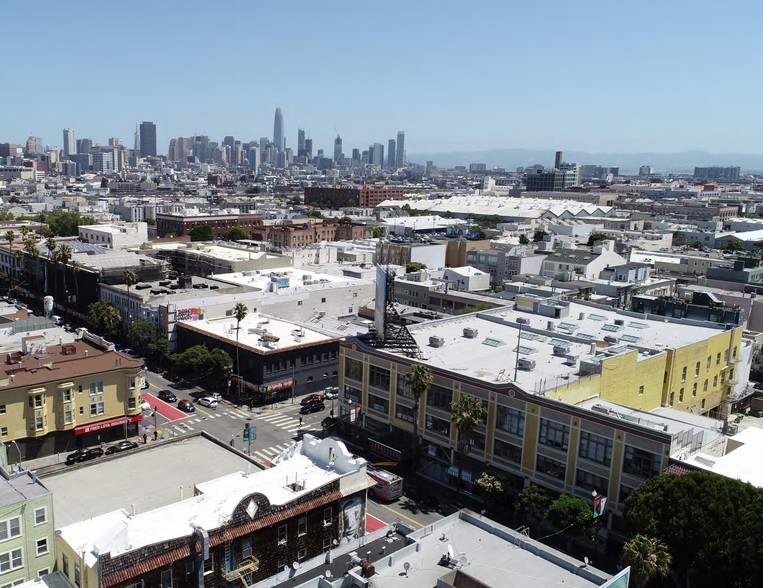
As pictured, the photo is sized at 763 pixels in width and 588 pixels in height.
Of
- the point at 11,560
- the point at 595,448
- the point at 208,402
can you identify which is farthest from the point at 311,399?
the point at 11,560

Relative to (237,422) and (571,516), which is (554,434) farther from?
(237,422)

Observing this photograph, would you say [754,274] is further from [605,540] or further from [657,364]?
[605,540]

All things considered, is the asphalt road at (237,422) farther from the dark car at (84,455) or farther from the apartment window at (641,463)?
the apartment window at (641,463)

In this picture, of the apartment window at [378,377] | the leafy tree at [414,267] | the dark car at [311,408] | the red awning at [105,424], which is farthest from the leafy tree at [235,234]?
the apartment window at [378,377]

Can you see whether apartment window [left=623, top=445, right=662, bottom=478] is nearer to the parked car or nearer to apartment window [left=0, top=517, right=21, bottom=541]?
apartment window [left=0, top=517, right=21, bottom=541]

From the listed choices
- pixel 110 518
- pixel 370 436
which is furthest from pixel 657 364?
pixel 110 518

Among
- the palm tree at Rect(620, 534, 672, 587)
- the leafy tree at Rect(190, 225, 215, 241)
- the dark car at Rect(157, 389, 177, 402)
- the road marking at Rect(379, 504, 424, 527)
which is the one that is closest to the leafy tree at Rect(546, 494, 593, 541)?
the palm tree at Rect(620, 534, 672, 587)
